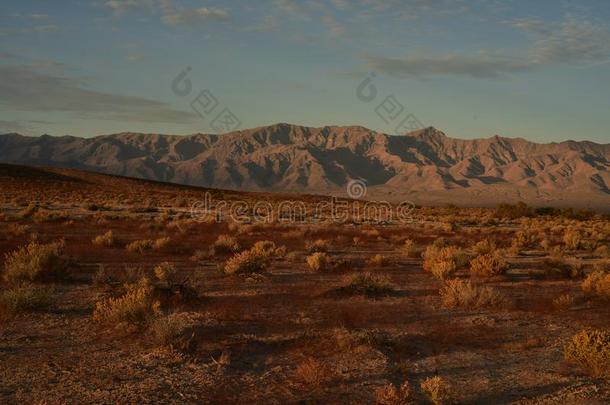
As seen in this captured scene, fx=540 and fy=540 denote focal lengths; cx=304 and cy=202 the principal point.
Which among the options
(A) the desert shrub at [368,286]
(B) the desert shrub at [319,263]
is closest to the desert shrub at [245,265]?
(B) the desert shrub at [319,263]

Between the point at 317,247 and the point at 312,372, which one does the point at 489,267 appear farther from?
the point at 312,372

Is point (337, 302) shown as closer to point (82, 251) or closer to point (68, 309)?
point (68, 309)

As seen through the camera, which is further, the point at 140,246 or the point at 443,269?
the point at 140,246

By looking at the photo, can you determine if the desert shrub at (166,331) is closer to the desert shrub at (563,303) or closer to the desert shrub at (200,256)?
the desert shrub at (563,303)

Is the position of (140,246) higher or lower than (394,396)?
higher

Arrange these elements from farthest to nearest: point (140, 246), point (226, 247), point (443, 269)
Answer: point (226, 247) → point (140, 246) → point (443, 269)

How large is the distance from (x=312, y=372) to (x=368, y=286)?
5361 millimetres

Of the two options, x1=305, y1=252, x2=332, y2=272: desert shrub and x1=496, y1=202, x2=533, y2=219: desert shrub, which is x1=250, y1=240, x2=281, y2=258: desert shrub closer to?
x1=305, y1=252, x2=332, y2=272: desert shrub

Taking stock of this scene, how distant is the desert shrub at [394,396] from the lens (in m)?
5.64

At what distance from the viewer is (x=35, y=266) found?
11344mm

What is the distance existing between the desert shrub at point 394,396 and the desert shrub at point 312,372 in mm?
797

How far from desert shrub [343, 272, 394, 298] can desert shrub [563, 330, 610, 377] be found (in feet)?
15.4

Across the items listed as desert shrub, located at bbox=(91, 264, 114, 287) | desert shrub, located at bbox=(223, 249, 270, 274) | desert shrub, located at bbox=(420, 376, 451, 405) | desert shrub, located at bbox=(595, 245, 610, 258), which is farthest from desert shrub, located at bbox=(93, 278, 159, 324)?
desert shrub, located at bbox=(595, 245, 610, 258)

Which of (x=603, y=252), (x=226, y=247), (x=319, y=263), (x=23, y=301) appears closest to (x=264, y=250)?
(x=226, y=247)
